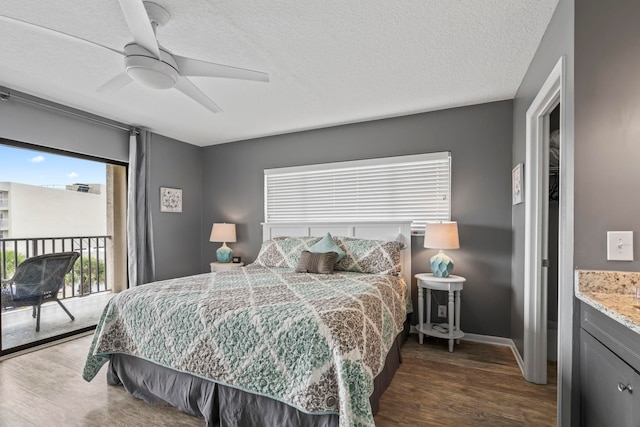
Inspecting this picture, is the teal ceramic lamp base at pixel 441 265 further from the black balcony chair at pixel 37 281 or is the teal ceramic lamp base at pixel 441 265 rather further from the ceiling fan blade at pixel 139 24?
the black balcony chair at pixel 37 281

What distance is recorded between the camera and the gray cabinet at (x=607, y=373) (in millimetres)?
1030

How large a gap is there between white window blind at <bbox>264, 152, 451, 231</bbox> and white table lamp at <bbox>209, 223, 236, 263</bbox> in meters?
0.57

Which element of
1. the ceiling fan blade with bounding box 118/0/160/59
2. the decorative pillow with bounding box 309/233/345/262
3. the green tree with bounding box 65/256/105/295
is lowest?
the green tree with bounding box 65/256/105/295

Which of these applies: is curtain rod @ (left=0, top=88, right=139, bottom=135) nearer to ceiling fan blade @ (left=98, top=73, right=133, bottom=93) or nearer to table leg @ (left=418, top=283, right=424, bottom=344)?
ceiling fan blade @ (left=98, top=73, right=133, bottom=93)

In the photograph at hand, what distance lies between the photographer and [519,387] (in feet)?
7.59

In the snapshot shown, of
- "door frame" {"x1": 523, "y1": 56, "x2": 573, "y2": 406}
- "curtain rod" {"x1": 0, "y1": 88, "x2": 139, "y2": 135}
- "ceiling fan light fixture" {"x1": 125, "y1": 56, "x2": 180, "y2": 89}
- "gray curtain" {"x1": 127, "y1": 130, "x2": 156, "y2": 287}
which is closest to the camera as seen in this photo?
"ceiling fan light fixture" {"x1": 125, "y1": 56, "x2": 180, "y2": 89}

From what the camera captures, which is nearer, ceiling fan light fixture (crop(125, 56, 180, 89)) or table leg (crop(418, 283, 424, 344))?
ceiling fan light fixture (crop(125, 56, 180, 89))

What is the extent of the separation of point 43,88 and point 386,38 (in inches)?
125

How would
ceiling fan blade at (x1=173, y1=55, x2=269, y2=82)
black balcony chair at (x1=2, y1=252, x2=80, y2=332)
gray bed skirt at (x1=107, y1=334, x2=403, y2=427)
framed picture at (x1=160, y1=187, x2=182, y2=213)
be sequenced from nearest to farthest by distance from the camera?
gray bed skirt at (x1=107, y1=334, x2=403, y2=427)
ceiling fan blade at (x1=173, y1=55, x2=269, y2=82)
black balcony chair at (x1=2, y1=252, x2=80, y2=332)
framed picture at (x1=160, y1=187, x2=182, y2=213)

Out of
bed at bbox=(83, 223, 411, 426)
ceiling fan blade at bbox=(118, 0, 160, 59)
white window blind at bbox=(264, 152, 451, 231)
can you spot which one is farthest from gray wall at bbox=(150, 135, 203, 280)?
ceiling fan blade at bbox=(118, 0, 160, 59)

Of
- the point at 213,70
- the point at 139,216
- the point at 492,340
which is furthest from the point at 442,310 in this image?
the point at 139,216

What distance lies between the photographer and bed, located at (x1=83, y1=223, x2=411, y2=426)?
1.52 meters

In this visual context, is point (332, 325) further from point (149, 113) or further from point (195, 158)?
point (195, 158)

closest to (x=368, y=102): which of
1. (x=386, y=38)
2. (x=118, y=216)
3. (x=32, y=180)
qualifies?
(x=386, y=38)
